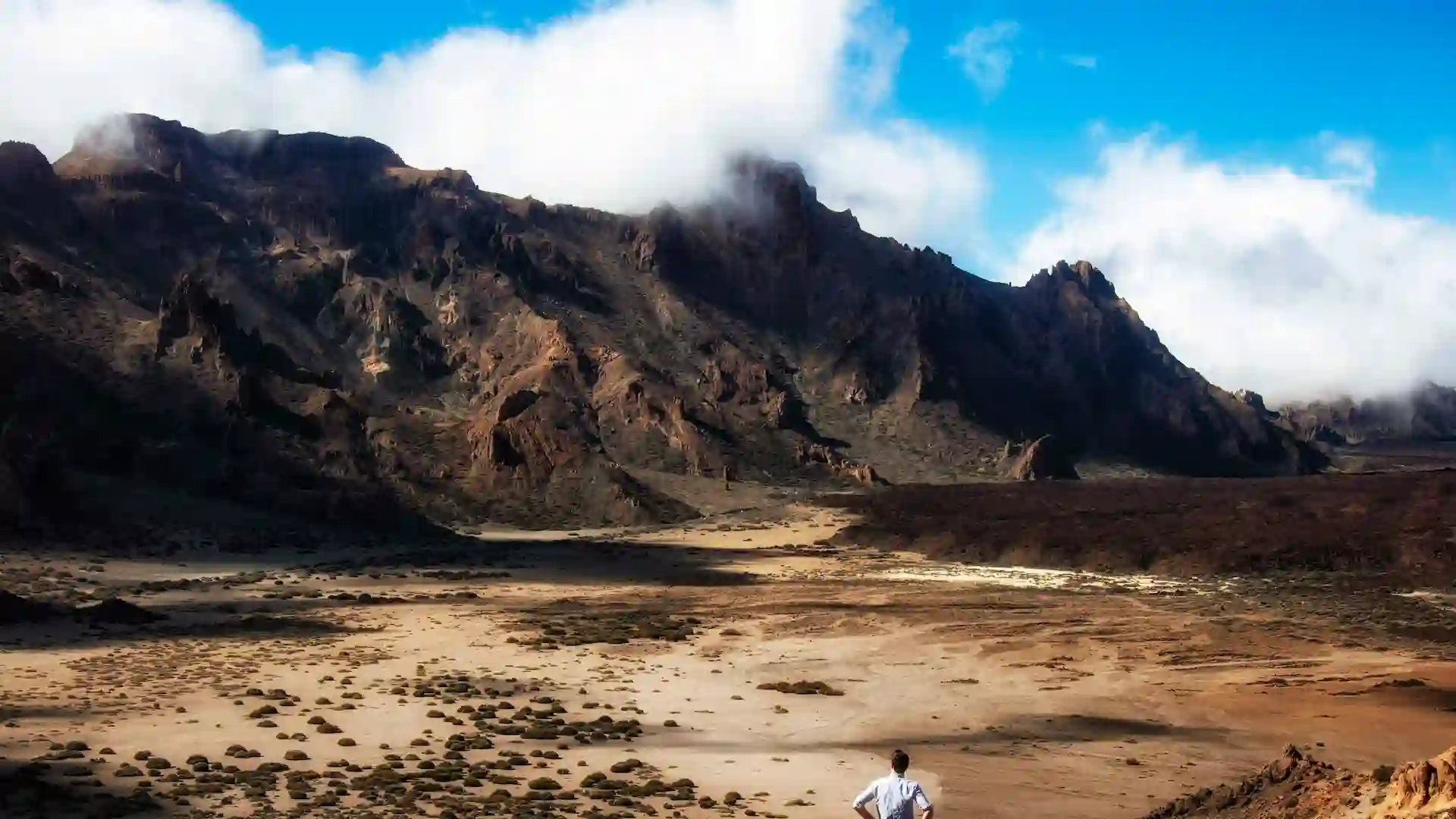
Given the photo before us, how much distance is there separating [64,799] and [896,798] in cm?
1627

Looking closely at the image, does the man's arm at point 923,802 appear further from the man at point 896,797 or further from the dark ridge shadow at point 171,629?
the dark ridge shadow at point 171,629

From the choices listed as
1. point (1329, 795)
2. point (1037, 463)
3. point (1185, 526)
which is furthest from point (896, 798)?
point (1037, 463)

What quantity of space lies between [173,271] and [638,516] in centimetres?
8754

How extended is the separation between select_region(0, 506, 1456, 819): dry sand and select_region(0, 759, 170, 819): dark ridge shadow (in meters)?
0.08

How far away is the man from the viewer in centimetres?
1502

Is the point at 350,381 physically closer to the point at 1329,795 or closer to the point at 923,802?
the point at 1329,795

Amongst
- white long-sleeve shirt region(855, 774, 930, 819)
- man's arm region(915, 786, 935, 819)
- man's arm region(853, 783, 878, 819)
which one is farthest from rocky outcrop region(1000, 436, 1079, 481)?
man's arm region(853, 783, 878, 819)

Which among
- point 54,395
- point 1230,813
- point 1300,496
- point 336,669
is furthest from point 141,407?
point 1300,496

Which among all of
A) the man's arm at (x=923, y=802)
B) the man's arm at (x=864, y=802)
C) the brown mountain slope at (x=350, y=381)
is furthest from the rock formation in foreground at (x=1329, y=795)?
the brown mountain slope at (x=350, y=381)

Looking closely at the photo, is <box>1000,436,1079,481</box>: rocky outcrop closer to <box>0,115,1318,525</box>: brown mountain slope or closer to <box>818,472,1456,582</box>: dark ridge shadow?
<box>0,115,1318,525</box>: brown mountain slope

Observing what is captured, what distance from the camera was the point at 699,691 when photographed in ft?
131

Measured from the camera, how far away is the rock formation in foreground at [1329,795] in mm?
15641

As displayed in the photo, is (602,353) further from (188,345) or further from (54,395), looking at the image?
(54,395)

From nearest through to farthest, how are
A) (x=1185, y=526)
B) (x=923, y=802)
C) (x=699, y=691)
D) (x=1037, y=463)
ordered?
(x=923, y=802), (x=699, y=691), (x=1185, y=526), (x=1037, y=463)
